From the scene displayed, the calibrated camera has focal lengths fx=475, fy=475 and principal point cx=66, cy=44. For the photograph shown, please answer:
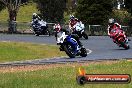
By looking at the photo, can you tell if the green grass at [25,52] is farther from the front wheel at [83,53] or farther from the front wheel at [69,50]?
the front wheel at [83,53]

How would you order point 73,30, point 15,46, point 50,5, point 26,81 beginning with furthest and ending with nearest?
point 50,5 → point 73,30 → point 15,46 → point 26,81

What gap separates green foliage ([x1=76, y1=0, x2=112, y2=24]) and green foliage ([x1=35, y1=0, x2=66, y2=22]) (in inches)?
81.1

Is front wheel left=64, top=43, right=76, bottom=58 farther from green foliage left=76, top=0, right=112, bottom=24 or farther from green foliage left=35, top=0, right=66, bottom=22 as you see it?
green foliage left=35, top=0, right=66, bottom=22

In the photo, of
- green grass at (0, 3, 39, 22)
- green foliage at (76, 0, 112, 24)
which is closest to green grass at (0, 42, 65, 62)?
green foliage at (76, 0, 112, 24)

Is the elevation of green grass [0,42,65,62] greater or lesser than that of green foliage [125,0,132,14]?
lesser

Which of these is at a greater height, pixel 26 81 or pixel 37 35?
pixel 26 81

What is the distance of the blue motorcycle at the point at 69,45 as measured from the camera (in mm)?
21750

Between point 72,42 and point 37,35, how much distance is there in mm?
17903

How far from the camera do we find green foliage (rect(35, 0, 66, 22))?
48.6m

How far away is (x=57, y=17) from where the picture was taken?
49.5 metres

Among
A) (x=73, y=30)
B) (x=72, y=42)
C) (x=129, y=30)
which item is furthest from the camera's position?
(x=129, y=30)

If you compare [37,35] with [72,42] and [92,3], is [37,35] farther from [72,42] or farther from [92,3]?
[72,42]

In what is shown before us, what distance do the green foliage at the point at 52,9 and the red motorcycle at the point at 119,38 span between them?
70.0ft

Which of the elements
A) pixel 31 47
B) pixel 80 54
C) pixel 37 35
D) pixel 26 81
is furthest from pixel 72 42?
pixel 37 35
